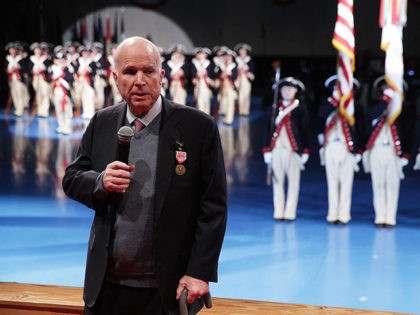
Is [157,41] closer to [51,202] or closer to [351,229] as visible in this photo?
[51,202]

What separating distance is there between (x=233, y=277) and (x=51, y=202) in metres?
3.90

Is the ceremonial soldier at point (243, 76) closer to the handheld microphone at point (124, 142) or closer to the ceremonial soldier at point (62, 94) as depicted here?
the ceremonial soldier at point (62, 94)

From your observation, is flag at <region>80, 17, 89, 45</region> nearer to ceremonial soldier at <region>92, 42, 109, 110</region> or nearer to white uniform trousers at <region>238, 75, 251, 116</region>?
ceremonial soldier at <region>92, 42, 109, 110</region>

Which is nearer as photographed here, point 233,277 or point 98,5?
point 233,277

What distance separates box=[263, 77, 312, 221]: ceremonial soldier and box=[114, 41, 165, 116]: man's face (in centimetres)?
574

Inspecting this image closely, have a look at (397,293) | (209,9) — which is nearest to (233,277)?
(397,293)

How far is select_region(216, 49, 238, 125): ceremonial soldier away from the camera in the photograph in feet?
60.3

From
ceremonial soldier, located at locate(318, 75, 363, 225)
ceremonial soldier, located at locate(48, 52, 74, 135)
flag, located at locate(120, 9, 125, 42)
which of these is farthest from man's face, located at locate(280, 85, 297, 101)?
flag, located at locate(120, 9, 125, 42)

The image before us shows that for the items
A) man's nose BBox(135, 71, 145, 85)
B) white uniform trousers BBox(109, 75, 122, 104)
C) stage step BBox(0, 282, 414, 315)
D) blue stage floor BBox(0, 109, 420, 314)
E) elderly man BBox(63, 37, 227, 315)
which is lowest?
blue stage floor BBox(0, 109, 420, 314)

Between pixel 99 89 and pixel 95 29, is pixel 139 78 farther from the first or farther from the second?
pixel 95 29

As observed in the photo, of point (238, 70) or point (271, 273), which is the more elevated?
point (238, 70)

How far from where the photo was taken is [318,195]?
34.7 feet

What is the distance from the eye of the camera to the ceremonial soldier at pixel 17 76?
780 inches

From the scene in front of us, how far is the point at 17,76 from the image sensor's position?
19.9 m
